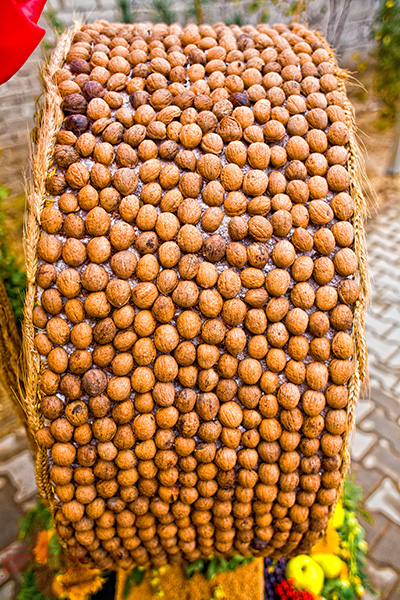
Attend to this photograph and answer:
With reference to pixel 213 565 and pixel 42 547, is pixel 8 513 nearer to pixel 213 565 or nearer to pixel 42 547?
pixel 42 547

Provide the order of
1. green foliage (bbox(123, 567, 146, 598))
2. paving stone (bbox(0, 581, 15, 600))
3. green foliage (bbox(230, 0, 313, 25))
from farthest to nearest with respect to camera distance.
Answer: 1. green foliage (bbox(230, 0, 313, 25))
2. paving stone (bbox(0, 581, 15, 600))
3. green foliage (bbox(123, 567, 146, 598))

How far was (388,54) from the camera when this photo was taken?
3686 mm

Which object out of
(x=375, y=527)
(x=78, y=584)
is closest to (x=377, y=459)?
(x=375, y=527)

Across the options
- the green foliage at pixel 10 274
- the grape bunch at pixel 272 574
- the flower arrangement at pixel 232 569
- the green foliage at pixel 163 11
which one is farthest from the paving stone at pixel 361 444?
the green foliage at pixel 163 11

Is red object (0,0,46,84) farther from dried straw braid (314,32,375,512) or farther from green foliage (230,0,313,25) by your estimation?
green foliage (230,0,313,25)

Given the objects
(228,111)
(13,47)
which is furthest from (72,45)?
(228,111)

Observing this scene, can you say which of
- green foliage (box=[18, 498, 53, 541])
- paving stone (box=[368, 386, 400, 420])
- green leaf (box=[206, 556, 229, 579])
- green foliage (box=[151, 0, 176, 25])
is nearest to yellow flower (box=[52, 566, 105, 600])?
green foliage (box=[18, 498, 53, 541])

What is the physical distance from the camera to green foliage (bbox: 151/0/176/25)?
296 cm

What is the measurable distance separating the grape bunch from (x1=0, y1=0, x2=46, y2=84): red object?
1.80 meters

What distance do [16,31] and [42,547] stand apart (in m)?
1.59

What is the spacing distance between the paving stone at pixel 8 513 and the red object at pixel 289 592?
116 cm

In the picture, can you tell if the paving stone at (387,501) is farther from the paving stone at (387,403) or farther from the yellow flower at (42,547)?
the yellow flower at (42,547)

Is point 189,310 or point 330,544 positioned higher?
point 189,310

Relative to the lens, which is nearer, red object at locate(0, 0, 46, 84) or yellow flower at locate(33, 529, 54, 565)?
red object at locate(0, 0, 46, 84)
